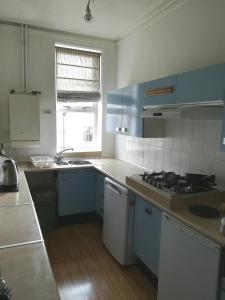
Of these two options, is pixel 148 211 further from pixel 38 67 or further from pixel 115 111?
pixel 38 67

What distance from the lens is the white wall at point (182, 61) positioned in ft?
6.90

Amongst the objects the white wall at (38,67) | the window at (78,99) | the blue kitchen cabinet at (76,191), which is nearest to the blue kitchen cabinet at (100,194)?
the blue kitchen cabinet at (76,191)

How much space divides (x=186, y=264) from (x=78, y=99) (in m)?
2.86

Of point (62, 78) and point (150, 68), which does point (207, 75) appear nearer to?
point (150, 68)

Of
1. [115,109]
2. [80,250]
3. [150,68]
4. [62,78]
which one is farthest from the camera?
[62,78]

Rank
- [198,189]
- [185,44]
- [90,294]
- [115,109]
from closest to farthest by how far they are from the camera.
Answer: [198,189] < [90,294] < [185,44] < [115,109]

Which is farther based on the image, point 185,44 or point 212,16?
point 185,44

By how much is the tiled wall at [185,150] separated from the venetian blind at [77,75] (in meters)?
1.20

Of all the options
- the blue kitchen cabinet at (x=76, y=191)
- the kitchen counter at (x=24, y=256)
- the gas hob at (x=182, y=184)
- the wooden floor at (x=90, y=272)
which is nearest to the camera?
the kitchen counter at (x=24, y=256)

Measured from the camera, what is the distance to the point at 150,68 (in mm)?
3037

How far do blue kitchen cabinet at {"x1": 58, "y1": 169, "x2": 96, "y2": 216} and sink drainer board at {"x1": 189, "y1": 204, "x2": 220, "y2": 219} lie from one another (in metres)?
1.81

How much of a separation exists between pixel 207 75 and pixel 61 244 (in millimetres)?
2464

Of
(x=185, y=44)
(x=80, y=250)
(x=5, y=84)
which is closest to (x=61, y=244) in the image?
(x=80, y=250)

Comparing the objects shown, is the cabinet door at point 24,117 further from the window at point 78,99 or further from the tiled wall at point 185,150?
the tiled wall at point 185,150
